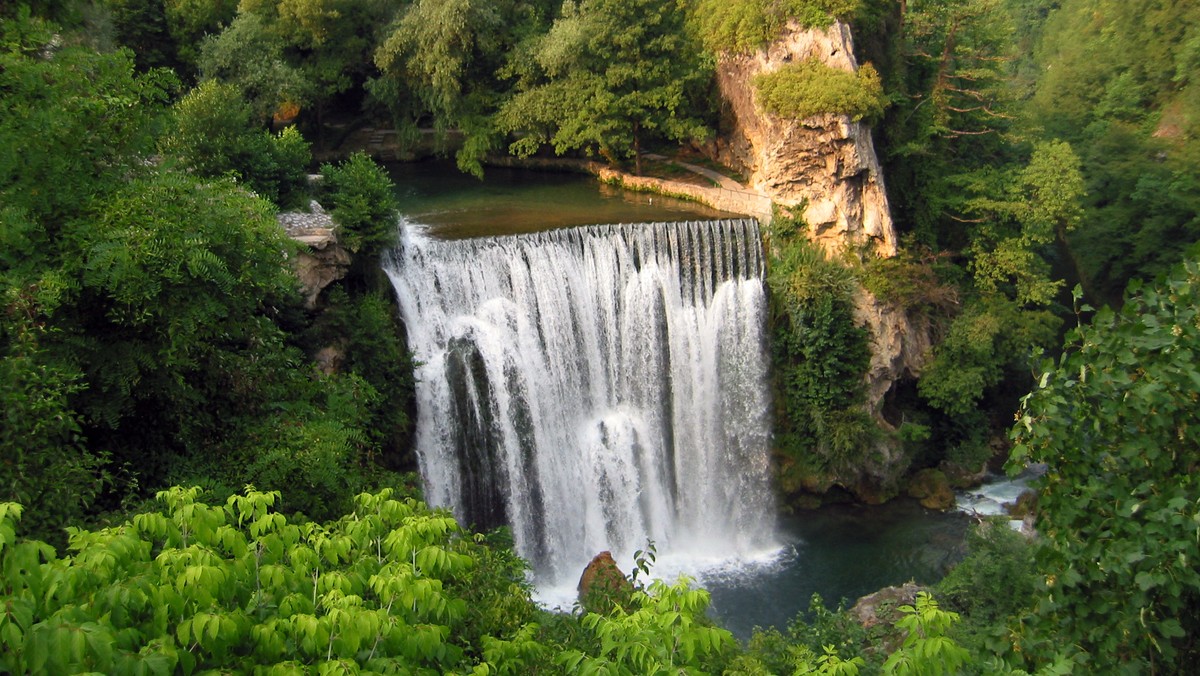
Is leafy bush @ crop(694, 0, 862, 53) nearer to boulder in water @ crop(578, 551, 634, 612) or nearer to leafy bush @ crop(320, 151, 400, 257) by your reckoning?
leafy bush @ crop(320, 151, 400, 257)

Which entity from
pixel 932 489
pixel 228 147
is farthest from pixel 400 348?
pixel 932 489

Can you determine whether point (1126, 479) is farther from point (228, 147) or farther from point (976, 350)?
point (976, 350)

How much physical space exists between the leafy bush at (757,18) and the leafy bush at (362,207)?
28.8 ft

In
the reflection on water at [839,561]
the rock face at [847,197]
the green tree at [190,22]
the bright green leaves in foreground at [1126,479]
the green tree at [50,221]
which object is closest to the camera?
the bright green leaves in foreground at [1126,479]

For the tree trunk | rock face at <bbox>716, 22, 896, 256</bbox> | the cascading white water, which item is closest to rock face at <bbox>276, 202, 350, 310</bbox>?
the cascading white water

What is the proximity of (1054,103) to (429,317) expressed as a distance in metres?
22.8

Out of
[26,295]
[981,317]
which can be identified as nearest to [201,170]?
[26,295]

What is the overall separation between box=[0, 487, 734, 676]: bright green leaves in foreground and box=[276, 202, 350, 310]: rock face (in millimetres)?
8617

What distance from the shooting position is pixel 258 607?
186 inches

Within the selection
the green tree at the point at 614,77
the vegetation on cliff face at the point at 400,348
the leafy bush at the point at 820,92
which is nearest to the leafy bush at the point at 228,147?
the vegetation on cliff face at the point at 400,348

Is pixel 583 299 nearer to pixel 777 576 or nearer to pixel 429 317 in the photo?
pixel 429 317

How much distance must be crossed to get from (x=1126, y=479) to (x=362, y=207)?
40.5 ft

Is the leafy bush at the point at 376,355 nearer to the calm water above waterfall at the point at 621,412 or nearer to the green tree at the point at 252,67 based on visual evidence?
the calm water above waterfall at the point at 621,412

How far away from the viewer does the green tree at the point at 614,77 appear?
2138 centimetres
